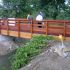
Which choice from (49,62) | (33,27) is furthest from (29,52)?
(33,27)

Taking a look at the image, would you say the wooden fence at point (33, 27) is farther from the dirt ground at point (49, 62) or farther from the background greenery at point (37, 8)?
the background greenery at point (37, 8)

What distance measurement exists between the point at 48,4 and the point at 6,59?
24.5 ft

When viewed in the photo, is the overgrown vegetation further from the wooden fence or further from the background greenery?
the background greenery

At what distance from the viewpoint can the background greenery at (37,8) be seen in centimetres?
2312

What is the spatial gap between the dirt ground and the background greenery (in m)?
11.9

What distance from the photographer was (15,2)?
99.9 ft

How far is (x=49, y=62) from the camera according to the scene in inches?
418

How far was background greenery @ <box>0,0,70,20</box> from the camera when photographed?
2312cm

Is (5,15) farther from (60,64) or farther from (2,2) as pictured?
(60,64)

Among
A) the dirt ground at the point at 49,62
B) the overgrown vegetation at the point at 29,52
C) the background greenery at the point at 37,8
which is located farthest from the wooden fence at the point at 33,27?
the background greenery at the point at 37,8

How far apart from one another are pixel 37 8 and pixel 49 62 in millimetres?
15908

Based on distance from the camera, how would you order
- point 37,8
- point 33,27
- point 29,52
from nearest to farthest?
point 29,52
point 33,27
point 37,8

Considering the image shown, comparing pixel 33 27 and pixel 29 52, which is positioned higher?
pixel 33 27

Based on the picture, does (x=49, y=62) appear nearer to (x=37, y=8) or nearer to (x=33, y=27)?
(x=33, y=27)
